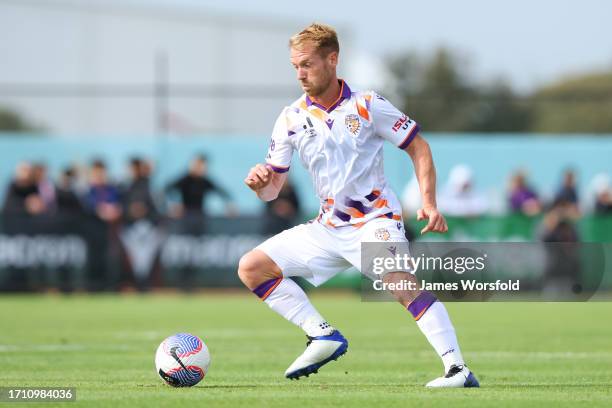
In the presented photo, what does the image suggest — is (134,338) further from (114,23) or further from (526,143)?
(114,23)

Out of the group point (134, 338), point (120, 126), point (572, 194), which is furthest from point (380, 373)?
point (120, 126)

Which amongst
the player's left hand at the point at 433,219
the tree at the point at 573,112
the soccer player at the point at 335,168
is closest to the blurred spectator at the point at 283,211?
the tree at the point at 573,112

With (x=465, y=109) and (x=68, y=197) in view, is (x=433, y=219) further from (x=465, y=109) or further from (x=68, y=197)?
(x=465, y=109)

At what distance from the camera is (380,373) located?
9.76 meters

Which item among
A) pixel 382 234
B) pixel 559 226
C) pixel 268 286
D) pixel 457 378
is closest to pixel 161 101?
pixel 559 226

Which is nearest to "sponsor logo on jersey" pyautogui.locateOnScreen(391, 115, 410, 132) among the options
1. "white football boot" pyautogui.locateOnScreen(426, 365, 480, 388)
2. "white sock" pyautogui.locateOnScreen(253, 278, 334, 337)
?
"white sock" pyautogui.locateOnScreen(253, 278, 334, 337)

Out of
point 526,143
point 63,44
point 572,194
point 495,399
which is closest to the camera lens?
point 495,399

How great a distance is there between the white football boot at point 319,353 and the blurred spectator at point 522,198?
15139mm

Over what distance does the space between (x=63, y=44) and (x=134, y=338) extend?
2881cm

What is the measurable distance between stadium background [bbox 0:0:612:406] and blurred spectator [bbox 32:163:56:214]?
52 centimetres

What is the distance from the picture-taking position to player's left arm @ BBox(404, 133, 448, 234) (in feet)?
26.7

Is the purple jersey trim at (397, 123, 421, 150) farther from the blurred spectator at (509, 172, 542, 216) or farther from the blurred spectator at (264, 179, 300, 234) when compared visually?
the blurred spectator at (509, 172, 542, 216)

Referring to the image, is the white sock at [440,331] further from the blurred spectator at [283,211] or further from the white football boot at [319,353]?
the blurred spectator at [283,211]

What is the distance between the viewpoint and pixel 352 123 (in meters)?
8.41
